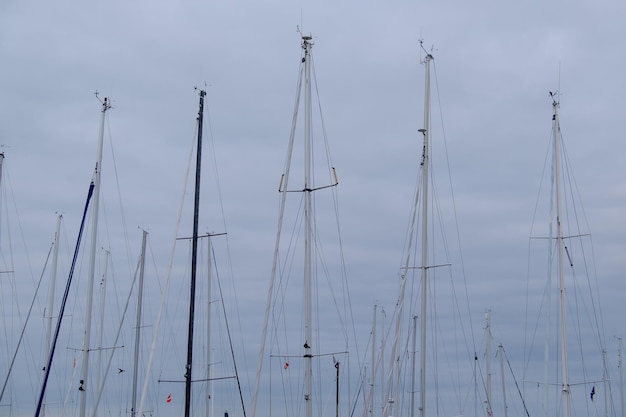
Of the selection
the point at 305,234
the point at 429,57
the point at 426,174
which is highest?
the point at 429,57

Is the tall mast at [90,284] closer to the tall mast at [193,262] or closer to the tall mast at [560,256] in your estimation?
the tall mast at [193,262]

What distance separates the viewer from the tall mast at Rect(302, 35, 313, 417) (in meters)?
31.2

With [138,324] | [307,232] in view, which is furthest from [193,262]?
[138,324]

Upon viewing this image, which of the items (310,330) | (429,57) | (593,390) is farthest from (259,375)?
(593,390)

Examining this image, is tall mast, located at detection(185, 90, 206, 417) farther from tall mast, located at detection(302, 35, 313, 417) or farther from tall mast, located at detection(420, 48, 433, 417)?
tall mast, located at detection(420, 48, 433, 417)

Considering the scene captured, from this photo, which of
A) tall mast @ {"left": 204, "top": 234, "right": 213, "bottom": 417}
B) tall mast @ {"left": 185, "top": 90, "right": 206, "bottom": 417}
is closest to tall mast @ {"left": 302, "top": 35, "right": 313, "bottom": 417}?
tall mast @ {"left": 185, "top": 90, "right": 206, "bottom": 417}

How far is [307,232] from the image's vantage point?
33.0 meters

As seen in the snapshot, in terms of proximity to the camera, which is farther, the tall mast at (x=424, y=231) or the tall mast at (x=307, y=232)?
the tall mast at (x=424, y=231)

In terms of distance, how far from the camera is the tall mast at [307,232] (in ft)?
102

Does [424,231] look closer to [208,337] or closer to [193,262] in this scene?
[193,262]

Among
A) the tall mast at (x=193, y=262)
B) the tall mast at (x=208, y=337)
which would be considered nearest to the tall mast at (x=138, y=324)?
the tall mast at (x=208, y=337)

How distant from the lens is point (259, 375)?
31250 mm

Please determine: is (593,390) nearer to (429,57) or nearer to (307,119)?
(429,57)

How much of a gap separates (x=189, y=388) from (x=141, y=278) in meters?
20.5
